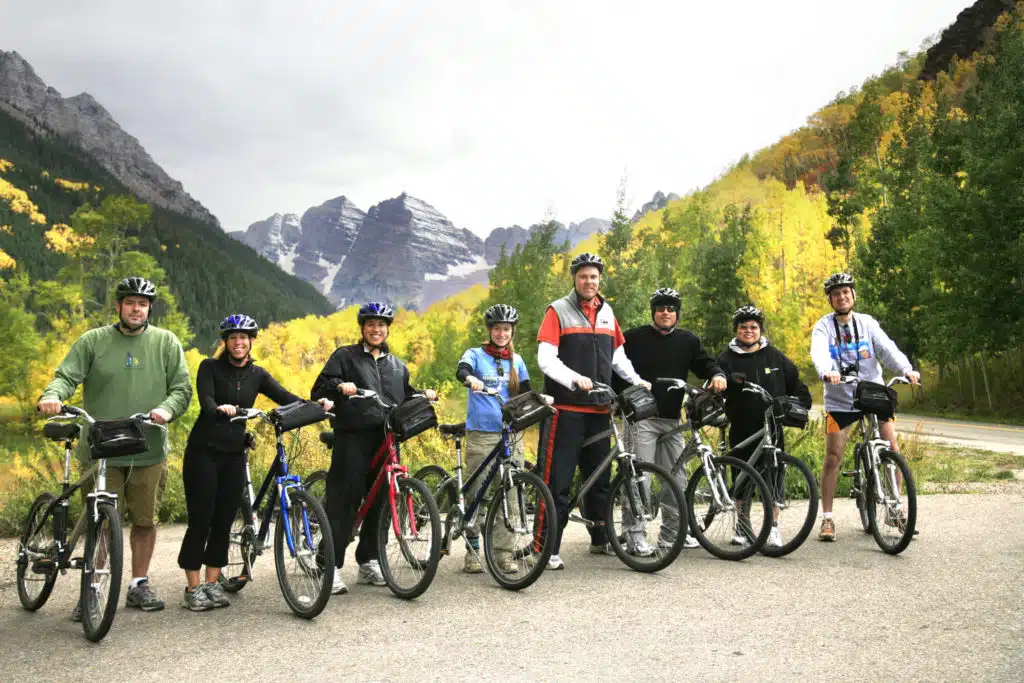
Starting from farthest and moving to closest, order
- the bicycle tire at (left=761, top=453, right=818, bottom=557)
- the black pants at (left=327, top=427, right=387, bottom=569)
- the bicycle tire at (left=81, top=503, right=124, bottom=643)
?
the bicycle tire at (left=761, top=453, right=818, bottom=557) → the black pants at (left=327, top=427, right=387, bottom=569) → the bicycle tire at (left=81, top=503, right=124, bottom=643)

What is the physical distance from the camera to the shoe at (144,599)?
5785 millimetres

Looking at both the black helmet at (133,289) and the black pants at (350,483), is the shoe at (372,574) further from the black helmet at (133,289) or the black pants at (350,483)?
the black helmet at (133,289)

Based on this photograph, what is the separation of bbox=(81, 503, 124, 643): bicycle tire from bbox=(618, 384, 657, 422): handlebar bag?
3765mm

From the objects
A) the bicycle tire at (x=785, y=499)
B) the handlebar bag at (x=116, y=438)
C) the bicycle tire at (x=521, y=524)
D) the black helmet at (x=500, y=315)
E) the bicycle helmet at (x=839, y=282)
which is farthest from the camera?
the bicycle helmet at (x=839, y=282)

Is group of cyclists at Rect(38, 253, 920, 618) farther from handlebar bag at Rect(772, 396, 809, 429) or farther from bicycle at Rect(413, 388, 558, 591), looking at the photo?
handlebar bag at Rect(772, 396, 809, 429)

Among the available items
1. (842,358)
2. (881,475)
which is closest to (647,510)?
(881,475)

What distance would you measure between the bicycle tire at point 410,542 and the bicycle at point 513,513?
247 mm

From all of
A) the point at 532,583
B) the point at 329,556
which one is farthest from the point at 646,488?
the point at 329,556

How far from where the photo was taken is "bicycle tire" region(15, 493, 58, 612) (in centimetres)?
577

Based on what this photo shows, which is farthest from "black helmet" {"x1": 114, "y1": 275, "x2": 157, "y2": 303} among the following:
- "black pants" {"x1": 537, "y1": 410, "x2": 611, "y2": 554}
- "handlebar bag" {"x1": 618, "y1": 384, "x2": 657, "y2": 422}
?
"handlebar bag" {"x1": 618, "y1": 384, "x2": 657, "y2": 422}

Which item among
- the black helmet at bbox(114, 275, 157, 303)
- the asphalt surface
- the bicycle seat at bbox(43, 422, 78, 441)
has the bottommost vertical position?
the asphalt surface

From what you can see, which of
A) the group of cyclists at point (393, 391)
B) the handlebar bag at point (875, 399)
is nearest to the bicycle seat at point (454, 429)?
the group of cyclists at point (393, 391)

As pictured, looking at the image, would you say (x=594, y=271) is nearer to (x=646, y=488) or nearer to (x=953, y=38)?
(x=646, y=488)

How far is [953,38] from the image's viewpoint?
108 metres
